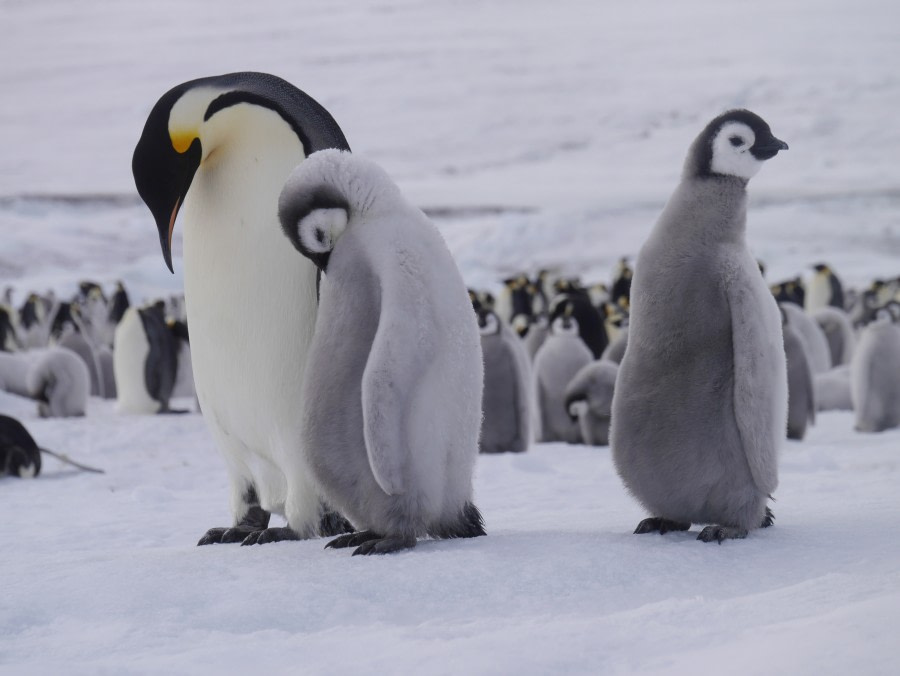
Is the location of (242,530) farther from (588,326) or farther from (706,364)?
(588,326)

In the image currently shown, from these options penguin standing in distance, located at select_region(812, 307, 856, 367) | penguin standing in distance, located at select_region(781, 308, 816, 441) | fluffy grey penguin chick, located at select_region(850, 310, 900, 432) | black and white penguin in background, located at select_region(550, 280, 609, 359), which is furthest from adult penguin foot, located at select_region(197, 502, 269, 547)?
penguin standing in distance, located at select_region(812, 307, 856, 367)

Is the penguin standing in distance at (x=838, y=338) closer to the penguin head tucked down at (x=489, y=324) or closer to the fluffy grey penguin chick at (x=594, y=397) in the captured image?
the fluffy grey penguin chick at (x=594, y=397)

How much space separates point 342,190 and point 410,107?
36143 millimetres

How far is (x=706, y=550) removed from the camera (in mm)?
2135

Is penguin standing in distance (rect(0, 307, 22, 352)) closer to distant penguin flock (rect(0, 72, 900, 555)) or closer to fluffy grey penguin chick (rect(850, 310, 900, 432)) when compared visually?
fluffy grey penguin chick (rect(850, 310, 900, 432))

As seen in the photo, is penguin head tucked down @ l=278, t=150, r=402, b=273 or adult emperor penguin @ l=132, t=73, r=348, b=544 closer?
penguin head tucked down @ l=278, t=150, r=402, b=273

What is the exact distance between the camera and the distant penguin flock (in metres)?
2.16

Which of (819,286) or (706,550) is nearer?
(706,550)

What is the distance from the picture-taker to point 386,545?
6.93ft

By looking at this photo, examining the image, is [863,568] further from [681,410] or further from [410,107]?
[410,107]

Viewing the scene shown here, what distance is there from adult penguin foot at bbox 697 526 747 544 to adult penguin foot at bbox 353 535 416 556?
529 millimetres

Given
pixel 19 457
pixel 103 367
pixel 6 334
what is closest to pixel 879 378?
pixel 19 457

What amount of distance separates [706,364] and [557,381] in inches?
148

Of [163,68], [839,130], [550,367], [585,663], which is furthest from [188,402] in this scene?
[163,68]
